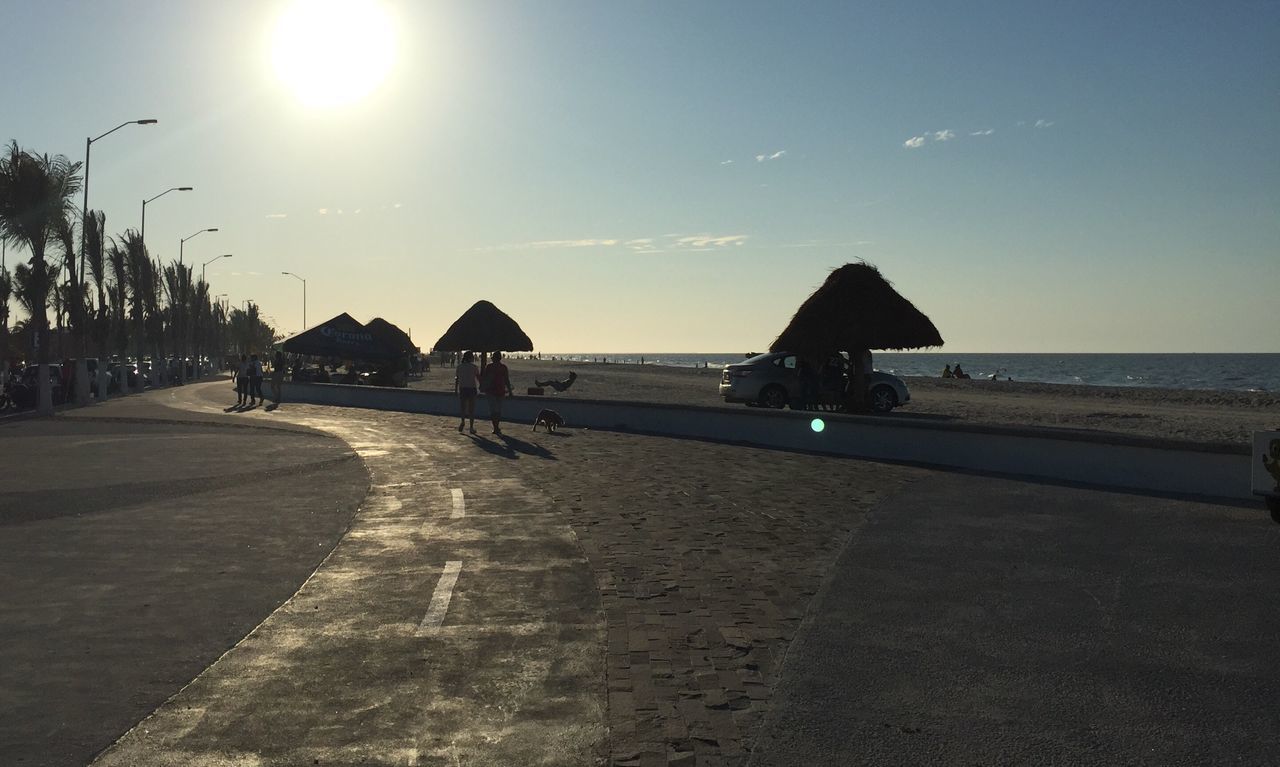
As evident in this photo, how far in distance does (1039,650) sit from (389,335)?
40669mm

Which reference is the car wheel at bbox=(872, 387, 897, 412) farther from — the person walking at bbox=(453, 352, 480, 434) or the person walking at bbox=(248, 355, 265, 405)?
the person walking at bbox=(248, 355, 265, 405)

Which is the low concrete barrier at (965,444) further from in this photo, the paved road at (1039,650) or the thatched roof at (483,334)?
the thatched roof at (483,334)

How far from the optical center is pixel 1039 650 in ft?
20.9

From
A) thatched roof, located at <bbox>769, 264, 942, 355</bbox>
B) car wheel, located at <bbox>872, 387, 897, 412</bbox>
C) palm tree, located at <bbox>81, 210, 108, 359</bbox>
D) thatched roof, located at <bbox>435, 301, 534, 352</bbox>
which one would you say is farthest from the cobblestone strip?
palm tree, located at <bbox>81, 210, 108, 359</bbox>

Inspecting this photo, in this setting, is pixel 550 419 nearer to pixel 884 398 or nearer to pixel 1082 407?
pixel 884 398

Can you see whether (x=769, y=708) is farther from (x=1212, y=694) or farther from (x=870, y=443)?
(x=870, y=443)

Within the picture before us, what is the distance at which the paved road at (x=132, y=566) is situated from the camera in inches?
211

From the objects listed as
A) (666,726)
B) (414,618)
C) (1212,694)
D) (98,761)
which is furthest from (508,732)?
(1212,694)

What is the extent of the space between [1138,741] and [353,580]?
5.69m

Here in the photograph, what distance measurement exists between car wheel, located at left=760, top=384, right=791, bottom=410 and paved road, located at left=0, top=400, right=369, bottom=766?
15671 millimetres

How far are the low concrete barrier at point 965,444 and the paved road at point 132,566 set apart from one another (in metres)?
7.98

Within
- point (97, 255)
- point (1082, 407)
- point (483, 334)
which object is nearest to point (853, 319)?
point (483, 334)

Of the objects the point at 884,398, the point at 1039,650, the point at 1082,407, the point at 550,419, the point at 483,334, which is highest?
the point at 483,334

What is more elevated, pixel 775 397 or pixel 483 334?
pixel 483 334
